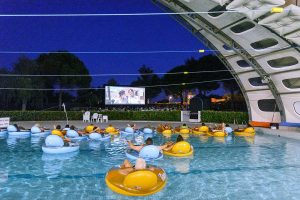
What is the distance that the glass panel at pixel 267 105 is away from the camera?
25.0m

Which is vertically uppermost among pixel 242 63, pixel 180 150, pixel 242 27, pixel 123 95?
pixel 242 27

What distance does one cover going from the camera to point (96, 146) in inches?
622

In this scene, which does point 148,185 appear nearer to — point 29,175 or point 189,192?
point 189,192

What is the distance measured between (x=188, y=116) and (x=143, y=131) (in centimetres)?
1050

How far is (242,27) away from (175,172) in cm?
1389

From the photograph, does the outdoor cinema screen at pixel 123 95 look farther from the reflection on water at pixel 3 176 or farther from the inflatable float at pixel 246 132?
the reflection on water at pixel 3 176

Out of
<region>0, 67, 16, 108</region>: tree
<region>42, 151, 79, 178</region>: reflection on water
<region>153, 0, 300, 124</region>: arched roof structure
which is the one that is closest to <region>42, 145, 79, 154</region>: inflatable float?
<region>42, 151, 79, 178</region>: reflection on water

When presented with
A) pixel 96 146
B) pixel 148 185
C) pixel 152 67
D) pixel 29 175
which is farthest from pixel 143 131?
pixel 152 67

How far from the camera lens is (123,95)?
32.9 metres

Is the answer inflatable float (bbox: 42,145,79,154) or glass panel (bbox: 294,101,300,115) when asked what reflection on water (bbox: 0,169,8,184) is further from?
glass panel (bbox: 294,101,300,115)

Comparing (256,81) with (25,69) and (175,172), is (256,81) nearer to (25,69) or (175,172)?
(175,172)

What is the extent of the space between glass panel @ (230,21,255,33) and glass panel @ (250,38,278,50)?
Answer: 1.62 metres

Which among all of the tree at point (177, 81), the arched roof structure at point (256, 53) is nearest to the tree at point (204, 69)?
the tree at point (177, 81)

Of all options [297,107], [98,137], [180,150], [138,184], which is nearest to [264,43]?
[297,107]
